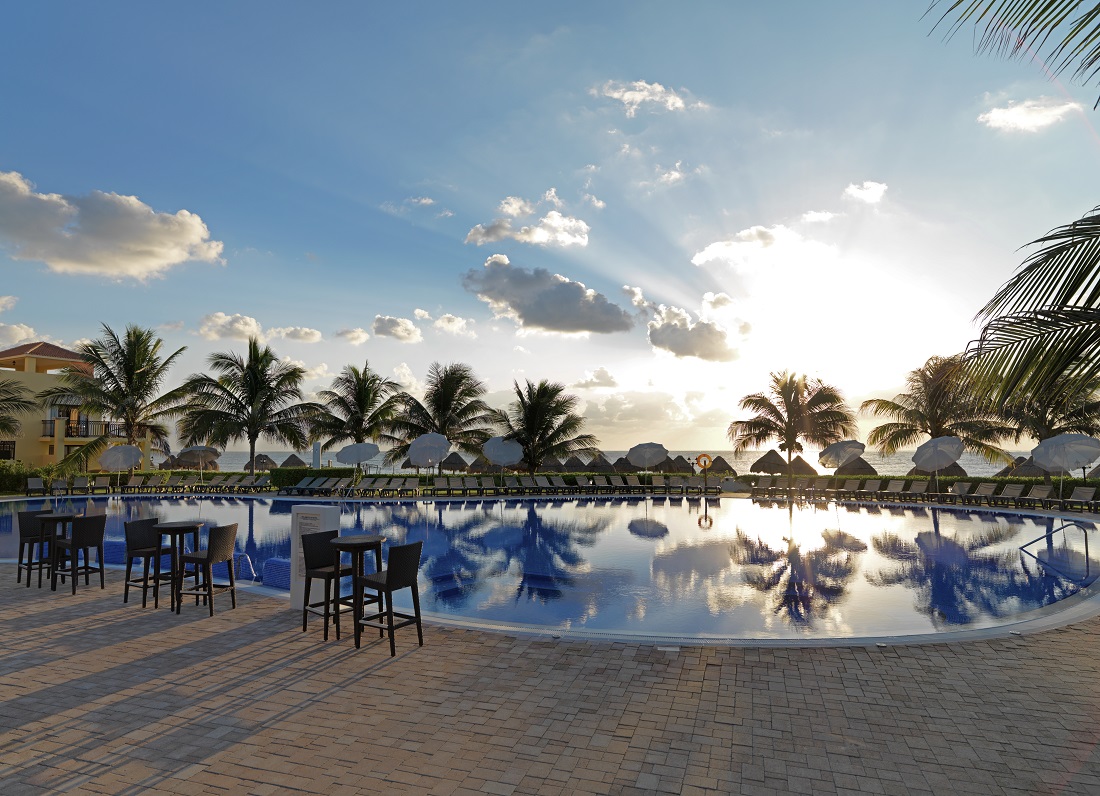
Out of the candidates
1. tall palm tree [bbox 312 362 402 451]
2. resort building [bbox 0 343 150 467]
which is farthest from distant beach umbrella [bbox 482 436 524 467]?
resort building [bbox 0 343 150 467]

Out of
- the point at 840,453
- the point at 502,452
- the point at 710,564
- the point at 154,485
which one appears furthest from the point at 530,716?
the point at 154,485

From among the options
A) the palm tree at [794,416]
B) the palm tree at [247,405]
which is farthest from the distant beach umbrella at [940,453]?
the palm tree at [247,405]

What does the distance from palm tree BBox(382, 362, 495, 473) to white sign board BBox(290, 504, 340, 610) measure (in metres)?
21.6

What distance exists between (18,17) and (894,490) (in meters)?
Result: 25.6

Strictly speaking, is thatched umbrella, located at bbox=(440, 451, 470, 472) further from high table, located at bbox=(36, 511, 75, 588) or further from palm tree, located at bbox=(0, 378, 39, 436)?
high table, located at bbox=(36, 511, 75, 588)

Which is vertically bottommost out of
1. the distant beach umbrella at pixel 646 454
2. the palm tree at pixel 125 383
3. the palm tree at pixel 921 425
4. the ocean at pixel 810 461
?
the ocean at pixel 810 461

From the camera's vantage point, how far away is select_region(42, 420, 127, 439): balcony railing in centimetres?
3203

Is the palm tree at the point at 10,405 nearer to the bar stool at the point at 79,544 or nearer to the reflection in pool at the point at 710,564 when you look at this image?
the reflection in pool at the point at 710,564

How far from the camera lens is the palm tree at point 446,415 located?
28.3m

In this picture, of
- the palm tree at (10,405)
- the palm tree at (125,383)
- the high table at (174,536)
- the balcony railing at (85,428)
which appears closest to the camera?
the high table at (174,536)

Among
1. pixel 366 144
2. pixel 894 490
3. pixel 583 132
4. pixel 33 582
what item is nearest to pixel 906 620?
pixel 583 132

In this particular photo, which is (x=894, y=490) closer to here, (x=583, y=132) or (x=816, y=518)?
(x=816, y=518)

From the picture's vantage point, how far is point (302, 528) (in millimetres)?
6492

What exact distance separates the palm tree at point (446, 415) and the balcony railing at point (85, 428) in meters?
15.6
